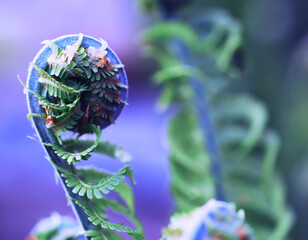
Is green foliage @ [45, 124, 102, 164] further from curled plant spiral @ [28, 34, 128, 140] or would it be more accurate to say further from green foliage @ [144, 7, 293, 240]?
green foliage @ [144, 7, 293, 240]

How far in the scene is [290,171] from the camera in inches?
39.1

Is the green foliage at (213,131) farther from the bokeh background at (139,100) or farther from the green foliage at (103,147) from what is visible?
the green foliage at (103,147)

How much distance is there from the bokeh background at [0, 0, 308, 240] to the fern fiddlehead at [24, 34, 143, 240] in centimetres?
3

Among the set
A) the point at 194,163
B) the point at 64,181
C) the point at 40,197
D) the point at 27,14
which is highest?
the point at 27,14

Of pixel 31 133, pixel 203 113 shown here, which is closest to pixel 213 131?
pixel 203 113

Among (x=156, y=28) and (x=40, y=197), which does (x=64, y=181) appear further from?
(x=40, y=197)

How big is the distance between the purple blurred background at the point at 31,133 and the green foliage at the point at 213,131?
2.51 feet

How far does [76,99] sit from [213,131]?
1.25ft

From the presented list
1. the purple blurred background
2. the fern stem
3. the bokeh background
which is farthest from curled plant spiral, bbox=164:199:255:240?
the purple blurred background

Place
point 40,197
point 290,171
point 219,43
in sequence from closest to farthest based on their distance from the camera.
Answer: point 219,43 < point 290,171 < point 40,197

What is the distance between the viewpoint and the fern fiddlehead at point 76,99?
28 cm

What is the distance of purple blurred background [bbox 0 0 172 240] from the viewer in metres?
2.45

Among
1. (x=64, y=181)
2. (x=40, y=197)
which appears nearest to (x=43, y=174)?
(x=40, y=197)

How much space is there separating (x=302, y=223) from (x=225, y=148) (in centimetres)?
39
